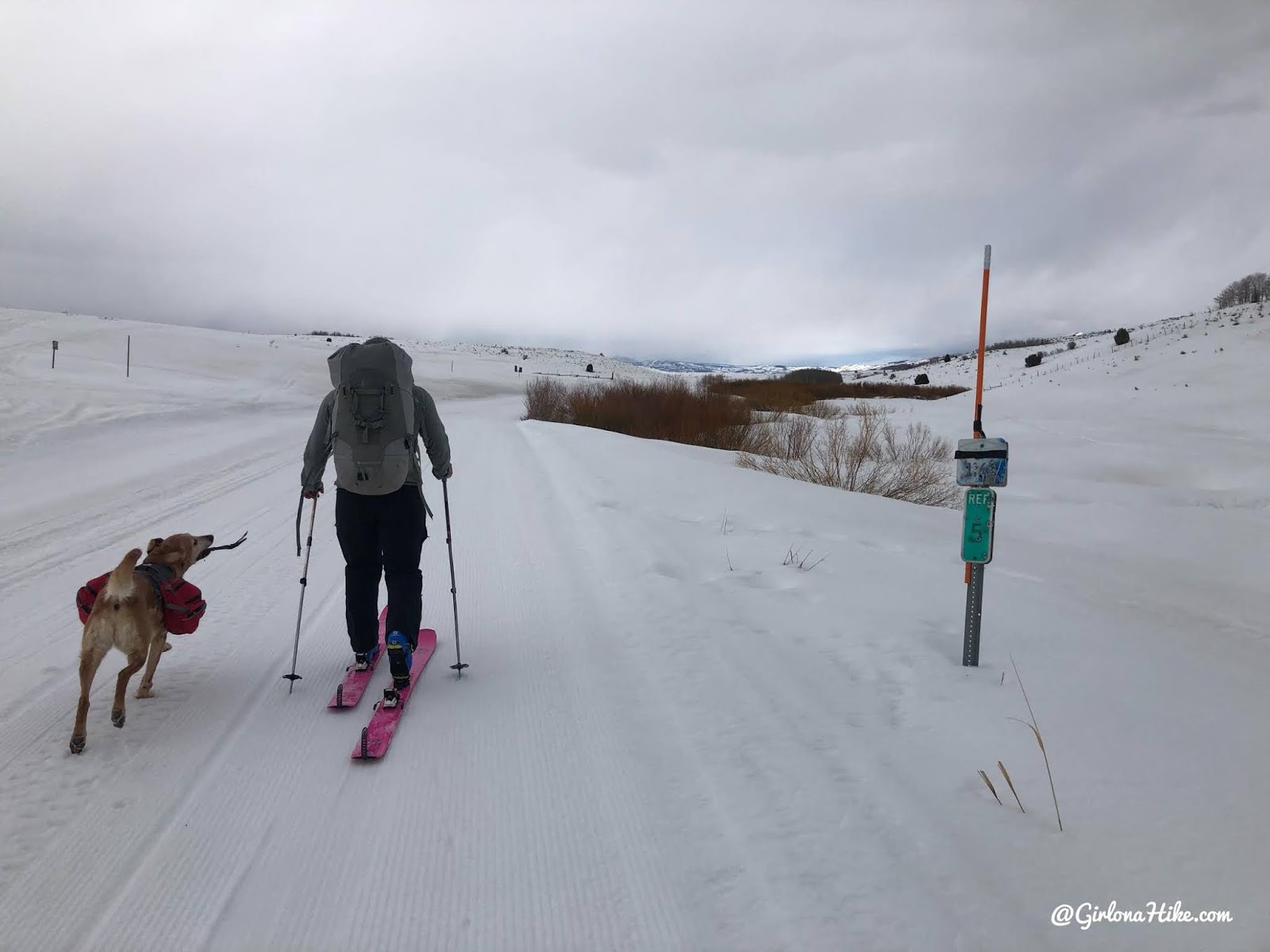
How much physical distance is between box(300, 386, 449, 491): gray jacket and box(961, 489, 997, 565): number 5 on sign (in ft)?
9.99

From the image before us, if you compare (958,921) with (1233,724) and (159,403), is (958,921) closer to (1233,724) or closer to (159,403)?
(1233,724)

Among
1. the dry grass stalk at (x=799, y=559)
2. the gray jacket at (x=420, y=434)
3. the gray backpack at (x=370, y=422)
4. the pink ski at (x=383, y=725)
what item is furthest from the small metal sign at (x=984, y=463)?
the pink ski at (x=383, y=725)

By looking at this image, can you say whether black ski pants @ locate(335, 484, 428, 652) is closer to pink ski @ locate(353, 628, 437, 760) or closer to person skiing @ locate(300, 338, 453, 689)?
person skiing @ locate(300, 338, 453, 689)

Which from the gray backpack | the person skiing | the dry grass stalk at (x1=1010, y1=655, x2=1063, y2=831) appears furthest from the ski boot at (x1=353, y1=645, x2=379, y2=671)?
the dry grass stalk at (x1=1010, y1=655, x2=1063, y2=831)

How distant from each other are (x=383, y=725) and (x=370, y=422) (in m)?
1.58

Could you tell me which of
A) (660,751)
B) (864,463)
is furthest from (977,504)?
(864,463)

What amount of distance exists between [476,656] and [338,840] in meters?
1.82

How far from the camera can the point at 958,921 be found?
215 centimetres

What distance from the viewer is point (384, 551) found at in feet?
12.7

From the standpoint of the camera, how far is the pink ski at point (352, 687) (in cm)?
360

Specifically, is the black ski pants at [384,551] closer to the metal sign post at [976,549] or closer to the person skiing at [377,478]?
the person skiing at [377,478]

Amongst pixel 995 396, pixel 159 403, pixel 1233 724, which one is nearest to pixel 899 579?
pixel 1233 724

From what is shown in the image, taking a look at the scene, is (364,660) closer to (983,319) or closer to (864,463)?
(983,319)

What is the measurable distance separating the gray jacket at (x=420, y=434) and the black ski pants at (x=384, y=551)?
7.4 inches
